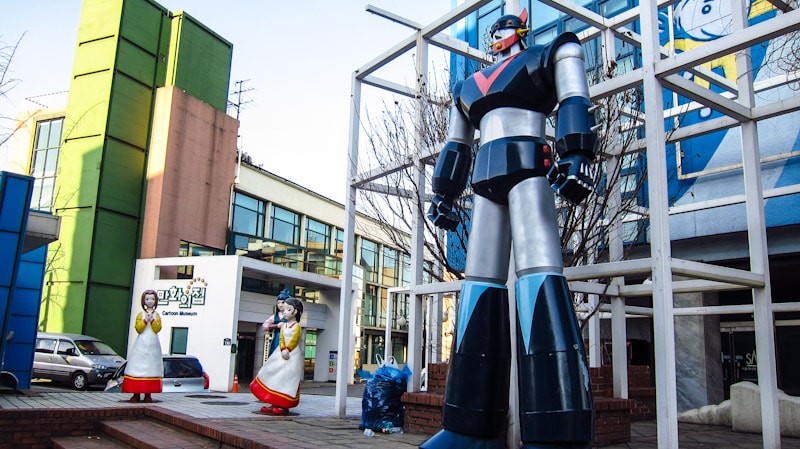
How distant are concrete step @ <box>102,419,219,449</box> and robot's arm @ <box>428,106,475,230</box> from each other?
3.25 m

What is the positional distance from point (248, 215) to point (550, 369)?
25.7 metres

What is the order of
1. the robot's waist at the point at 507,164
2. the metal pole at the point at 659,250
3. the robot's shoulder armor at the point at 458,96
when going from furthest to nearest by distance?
the robot's shoulder armor at the point at 458,96 < the metal pole at the point at 659,250 < the robot's waist at the point at 507,164

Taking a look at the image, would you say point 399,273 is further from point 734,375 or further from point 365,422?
point 365,422

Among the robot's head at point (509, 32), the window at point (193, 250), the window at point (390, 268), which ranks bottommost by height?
the robot's head at point (509, 32)

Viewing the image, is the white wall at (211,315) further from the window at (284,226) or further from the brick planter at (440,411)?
the brick planter at (440,411)

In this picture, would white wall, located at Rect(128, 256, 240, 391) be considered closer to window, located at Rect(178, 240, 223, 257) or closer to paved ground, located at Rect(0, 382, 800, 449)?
window, located at Rect(178, 240, 223, 257)

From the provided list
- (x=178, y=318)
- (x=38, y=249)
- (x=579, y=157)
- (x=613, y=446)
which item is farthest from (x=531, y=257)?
(x=178, y=318)

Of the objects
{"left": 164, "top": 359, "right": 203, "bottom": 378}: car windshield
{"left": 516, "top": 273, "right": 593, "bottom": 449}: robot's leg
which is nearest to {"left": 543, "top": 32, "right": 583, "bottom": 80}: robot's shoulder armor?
{"left": 516, "top": 273, "right": 593, "bottom": 449}: robot's leg

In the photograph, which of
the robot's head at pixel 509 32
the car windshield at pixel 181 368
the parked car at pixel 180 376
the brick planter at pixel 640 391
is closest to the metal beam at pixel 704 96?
the robot's head at pixel 509 32

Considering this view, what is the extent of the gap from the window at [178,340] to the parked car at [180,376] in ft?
16.6

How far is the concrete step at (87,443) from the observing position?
6965 mm

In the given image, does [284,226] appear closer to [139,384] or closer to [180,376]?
[180,376]

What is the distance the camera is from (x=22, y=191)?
10.5m

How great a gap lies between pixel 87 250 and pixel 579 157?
21761mm
